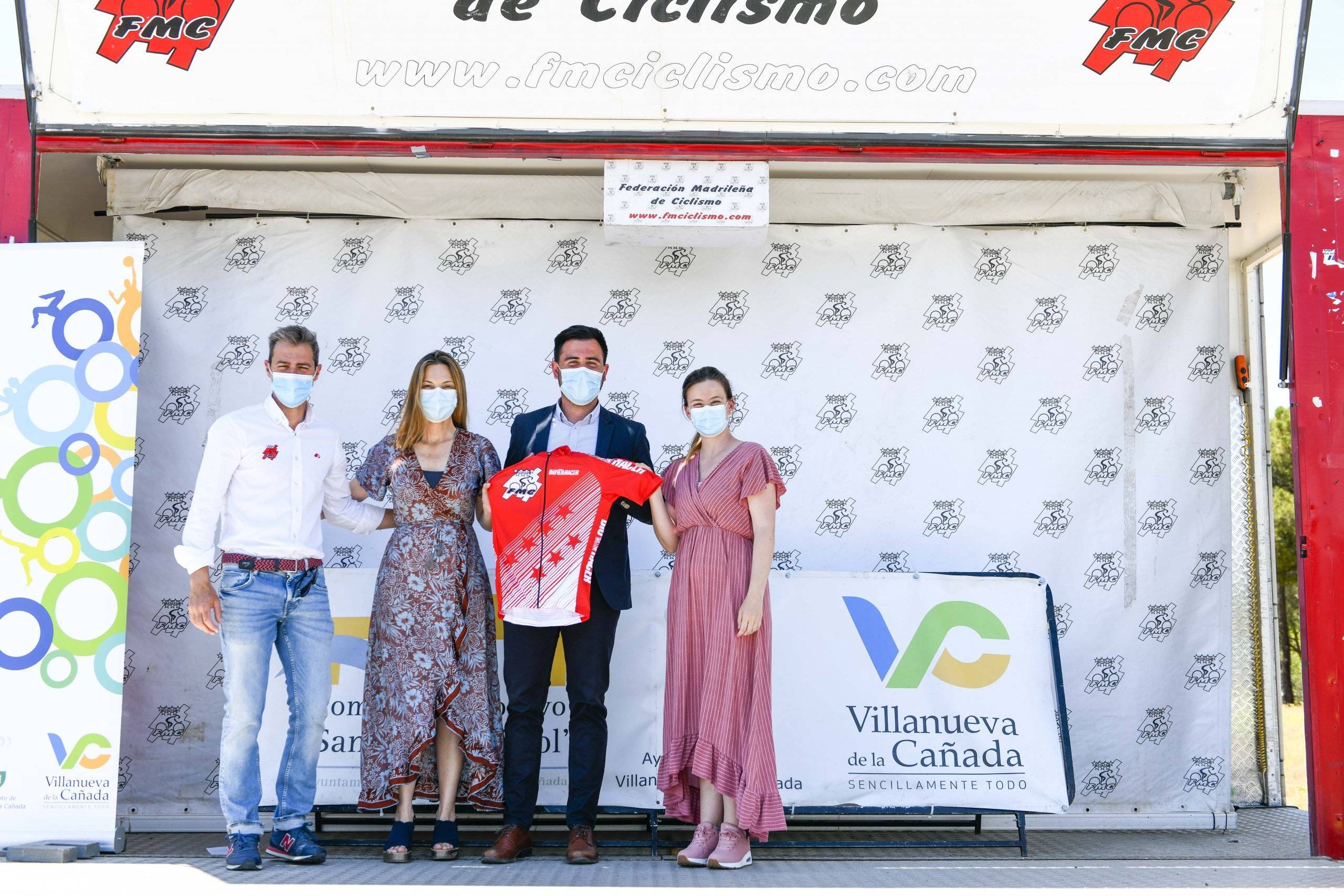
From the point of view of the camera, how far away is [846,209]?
612cm

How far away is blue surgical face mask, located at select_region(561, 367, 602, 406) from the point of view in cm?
470

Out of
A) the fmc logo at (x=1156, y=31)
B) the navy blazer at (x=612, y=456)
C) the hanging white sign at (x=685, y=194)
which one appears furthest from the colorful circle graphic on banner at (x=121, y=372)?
the fmc logo at (x=1156, y=31)

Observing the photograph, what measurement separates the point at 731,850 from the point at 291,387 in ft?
8.38

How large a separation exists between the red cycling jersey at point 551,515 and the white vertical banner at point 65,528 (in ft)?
5.53

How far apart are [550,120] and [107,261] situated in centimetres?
208

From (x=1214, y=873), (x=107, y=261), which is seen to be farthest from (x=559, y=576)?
(x=1214, y=873)

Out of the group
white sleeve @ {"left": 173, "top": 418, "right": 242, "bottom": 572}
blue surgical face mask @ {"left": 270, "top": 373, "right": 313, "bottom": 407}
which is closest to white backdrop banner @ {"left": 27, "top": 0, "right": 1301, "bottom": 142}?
blue surgical face mask @ {"left": 270, "top": 373, "right": 313, "bottom": 407}

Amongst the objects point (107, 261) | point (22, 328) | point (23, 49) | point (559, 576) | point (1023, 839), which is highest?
point (23, 49)

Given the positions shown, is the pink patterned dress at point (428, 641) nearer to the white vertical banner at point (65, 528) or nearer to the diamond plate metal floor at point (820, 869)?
the diamond plate metal floor at point (820, 869)

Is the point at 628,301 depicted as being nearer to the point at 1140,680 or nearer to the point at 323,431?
the point at 323,431

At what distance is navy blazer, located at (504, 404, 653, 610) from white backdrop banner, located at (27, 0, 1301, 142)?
1375 mm

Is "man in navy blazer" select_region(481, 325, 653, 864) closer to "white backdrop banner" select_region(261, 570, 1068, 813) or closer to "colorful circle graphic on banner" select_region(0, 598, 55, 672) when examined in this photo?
"white backdrop banner" select_region(261, 570, 1068, 813)

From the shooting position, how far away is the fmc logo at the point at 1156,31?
5105 millimetres

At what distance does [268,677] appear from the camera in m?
4.55
